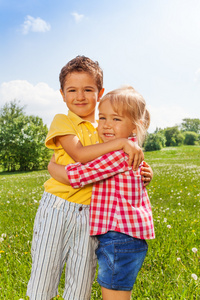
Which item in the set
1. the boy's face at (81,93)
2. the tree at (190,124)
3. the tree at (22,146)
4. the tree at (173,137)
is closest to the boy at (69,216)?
the boy's face at (81,93)

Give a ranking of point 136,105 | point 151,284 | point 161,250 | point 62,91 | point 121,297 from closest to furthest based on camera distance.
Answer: point 121,297
point 136,105
point 62,91
point 151,284
point 161,250

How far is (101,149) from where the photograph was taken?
2324 millimetres

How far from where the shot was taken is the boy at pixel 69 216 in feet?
8.22

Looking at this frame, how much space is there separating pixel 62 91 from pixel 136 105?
33.5 inches

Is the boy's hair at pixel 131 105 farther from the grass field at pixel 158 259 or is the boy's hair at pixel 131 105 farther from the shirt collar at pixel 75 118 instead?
the grass field at pixel 158 259

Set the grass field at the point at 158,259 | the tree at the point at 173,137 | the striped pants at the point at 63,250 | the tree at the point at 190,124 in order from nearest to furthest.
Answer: the striped pants at the point at 63,250
the grass field at the point at 158,259
the tree at the point at 173,137
the tree at the point at 190,124

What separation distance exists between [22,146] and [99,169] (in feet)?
139

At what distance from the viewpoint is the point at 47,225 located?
99.3 inches

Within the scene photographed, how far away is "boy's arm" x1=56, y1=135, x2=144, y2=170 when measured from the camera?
2.30 meters

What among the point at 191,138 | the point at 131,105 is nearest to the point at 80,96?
the point at 131,105

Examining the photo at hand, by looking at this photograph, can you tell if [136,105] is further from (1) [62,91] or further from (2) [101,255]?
(2) [101,255]

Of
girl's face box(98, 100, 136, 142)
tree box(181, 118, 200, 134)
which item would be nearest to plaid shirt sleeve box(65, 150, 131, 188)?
girl's face box(98, 100, 136, 142)

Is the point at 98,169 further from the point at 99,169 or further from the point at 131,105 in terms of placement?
the point at 131,105

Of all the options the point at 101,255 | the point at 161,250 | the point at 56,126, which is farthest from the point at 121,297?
the point at 161,250
